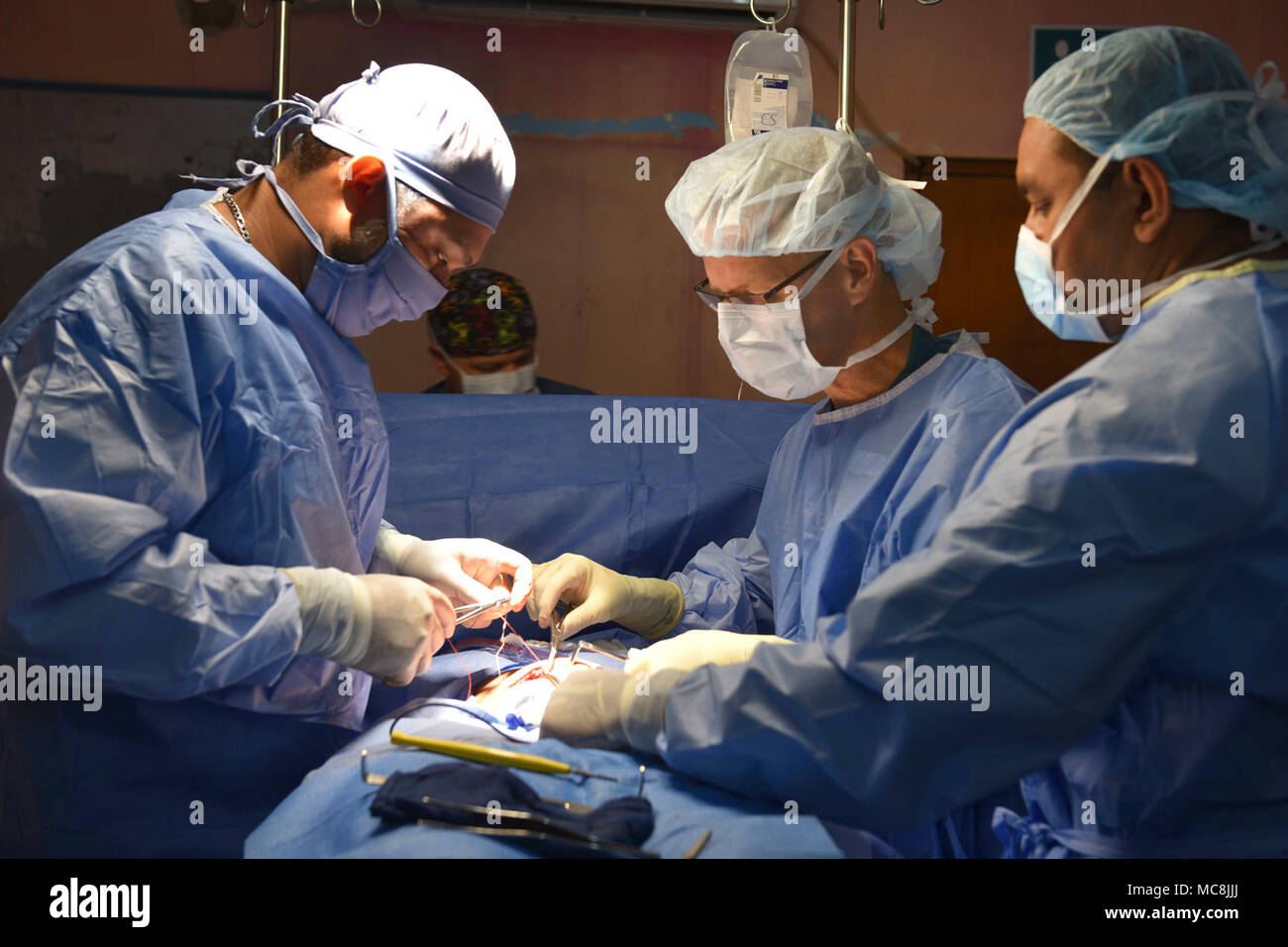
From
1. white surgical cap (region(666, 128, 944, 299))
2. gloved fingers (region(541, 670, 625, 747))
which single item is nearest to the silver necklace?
white surgical cap (region(666, 128, 944, 299))

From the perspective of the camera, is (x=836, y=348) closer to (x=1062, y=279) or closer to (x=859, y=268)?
(x=859, y=268)

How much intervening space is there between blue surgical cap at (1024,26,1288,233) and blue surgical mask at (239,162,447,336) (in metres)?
1.12

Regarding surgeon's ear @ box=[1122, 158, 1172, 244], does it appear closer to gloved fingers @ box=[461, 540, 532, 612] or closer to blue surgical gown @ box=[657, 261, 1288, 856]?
blue surgical gown @ box=[657, 261, 1288, 856]

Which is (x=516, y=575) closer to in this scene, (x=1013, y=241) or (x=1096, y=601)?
(x=1096, y=601)

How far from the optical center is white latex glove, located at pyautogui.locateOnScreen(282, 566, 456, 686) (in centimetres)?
167

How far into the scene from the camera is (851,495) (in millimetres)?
2215

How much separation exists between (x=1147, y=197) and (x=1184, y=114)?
12 cm

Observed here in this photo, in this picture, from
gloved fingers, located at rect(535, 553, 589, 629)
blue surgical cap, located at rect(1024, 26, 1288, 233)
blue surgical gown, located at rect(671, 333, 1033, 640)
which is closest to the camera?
blue surgical cap, located at rect(1024, 26, 1288, 233)
